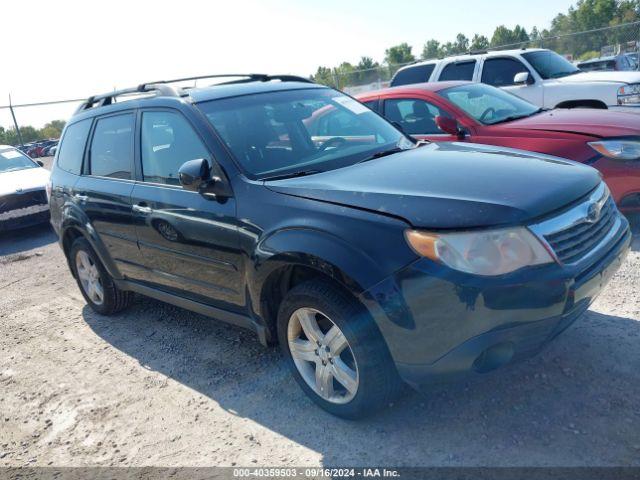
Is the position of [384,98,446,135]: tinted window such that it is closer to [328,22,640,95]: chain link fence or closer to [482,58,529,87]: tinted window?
[482,58,529,87]: tinted window

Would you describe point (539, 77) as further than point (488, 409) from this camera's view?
Yes

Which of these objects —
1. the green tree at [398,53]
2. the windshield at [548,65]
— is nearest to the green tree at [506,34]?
Answer: the green tree at [398,53]

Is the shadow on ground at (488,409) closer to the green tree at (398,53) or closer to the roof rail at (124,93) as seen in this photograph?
the roof rail at (124,93)

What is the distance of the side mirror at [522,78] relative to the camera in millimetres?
8906

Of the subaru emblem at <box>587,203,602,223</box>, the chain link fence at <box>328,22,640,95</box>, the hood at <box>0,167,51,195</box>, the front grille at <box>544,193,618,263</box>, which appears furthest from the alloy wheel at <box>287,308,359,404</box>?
the chain link fence at <box>328,22,640,95</box>

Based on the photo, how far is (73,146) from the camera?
5.12 meters

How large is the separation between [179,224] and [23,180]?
726 cm

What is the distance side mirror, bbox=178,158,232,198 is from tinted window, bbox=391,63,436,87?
7.22 meters

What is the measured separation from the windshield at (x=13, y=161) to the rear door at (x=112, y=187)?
21.3 feet

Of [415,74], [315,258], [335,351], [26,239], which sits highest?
[415,74]

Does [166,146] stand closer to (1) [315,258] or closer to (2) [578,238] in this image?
(1) [315,258]

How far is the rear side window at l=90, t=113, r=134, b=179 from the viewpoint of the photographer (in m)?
4.22

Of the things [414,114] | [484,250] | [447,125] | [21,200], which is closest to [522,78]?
[414,114]

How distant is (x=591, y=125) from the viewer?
5.31 m
